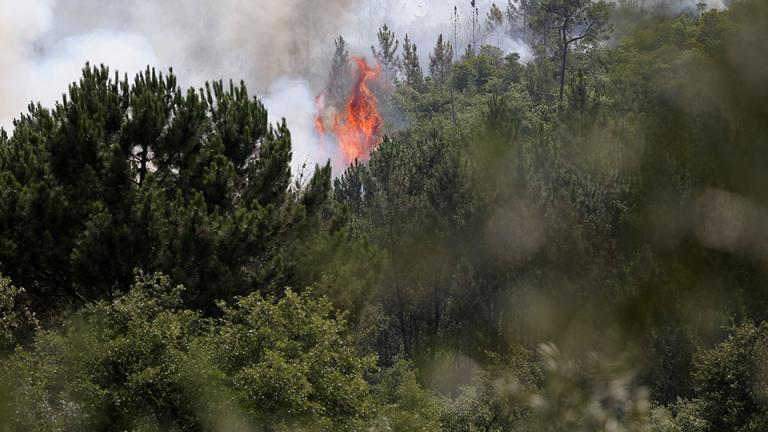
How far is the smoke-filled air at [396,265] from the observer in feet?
41.6

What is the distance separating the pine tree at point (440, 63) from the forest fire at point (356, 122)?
9.35 m

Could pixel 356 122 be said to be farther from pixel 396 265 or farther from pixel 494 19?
pixel 396 265

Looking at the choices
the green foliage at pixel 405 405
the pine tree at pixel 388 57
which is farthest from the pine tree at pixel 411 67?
the green foliage at pixel 405 405

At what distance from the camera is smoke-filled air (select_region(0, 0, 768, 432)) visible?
1268 cm

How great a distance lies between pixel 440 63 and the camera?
99.6 meters

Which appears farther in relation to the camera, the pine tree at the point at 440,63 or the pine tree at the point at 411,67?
the pine tree at the point at 440,63

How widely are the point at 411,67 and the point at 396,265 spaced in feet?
234

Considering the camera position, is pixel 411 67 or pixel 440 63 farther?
pixel 411 67

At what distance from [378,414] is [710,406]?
1125cm

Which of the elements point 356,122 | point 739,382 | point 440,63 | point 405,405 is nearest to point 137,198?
point 405,405

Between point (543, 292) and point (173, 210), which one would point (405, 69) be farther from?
point (173, 210)

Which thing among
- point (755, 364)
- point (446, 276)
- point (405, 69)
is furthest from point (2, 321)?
point (405, 69)

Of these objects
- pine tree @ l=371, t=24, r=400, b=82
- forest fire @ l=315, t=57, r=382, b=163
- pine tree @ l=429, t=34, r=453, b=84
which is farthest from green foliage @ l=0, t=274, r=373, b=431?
pine tree @ l=371, t=24, r=400, b=82

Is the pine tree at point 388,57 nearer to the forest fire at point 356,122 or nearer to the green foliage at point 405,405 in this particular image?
the forest fire at point 356,122
